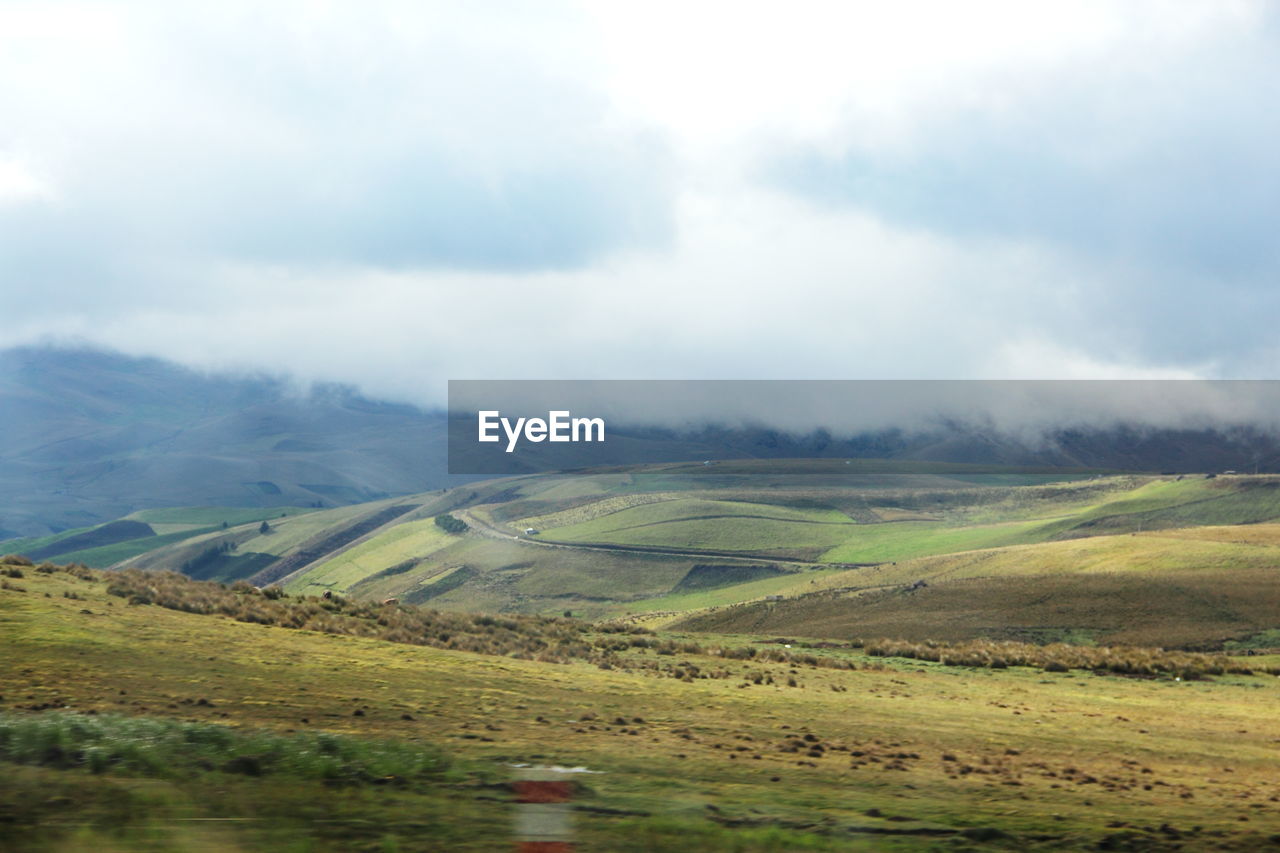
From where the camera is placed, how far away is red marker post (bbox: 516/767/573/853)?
12.0m

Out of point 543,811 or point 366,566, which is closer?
point 543,811

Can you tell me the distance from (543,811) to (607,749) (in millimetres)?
5927

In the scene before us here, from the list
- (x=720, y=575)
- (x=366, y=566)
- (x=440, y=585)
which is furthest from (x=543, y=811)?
(x=366, y=566)

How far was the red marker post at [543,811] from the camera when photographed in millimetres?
12008

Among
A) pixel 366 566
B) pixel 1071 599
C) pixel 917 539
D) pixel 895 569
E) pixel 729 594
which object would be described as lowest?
pixel 366 566

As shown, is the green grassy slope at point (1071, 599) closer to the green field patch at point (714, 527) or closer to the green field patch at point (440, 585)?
the green field patch at point (714, 527)

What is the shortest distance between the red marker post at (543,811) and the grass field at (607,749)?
0.89 feet

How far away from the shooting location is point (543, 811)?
13602 mm

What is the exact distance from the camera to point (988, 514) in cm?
19438

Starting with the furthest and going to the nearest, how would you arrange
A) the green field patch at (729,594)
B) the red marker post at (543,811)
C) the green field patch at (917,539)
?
the green field patch at (917,539), the green field patch at (729,594), the red marker post at (543,811)

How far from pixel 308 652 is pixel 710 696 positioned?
10690 mm

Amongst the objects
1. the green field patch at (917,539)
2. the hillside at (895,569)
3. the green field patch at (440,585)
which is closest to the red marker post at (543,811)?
the hillside at (895,569)

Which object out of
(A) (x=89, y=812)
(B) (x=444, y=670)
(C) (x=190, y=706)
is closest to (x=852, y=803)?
(A) (x=89, y=812)

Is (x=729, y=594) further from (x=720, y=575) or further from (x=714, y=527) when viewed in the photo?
(x=714, y=527)
